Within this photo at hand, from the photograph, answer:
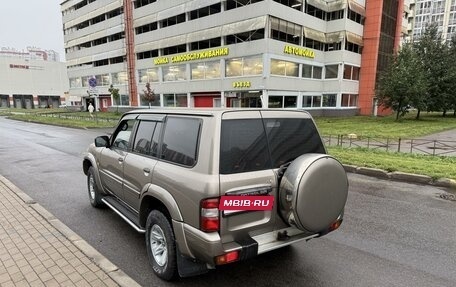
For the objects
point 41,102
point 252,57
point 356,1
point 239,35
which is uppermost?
point 356,1

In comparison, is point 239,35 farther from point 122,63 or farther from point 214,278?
point 214,278

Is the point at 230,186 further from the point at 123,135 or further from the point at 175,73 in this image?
the point at 175,73

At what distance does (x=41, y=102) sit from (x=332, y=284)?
104 metres

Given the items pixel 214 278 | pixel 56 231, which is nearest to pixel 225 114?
pixel 214 278

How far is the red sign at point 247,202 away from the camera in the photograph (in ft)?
9.11

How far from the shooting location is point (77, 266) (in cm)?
344

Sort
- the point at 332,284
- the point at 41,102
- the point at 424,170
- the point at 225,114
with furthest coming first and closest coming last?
the point at 41,102 → the point at 424,170 → the point at 332,284 → the point at 225,114

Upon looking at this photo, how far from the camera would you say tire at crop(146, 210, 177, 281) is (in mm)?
3191

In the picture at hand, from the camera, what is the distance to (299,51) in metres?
32.0

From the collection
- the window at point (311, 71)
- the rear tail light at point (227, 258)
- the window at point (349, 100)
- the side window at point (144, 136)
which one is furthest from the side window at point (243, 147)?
the window at point (349, 100)

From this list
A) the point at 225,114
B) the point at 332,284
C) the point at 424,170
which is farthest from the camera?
the point at 424,170

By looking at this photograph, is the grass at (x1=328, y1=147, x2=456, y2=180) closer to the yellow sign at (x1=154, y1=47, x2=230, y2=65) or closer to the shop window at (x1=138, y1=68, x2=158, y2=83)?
the yellow sign at (x1=154, y1=47, x2=230, y2=65)

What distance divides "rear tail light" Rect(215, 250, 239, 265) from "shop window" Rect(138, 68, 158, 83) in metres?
40.9

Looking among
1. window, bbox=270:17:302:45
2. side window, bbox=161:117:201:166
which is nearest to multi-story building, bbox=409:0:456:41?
window, bbox=270:17:302:45
